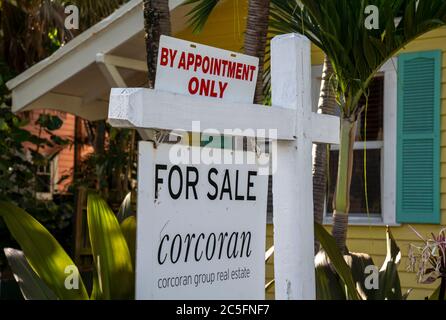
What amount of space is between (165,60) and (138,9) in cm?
469

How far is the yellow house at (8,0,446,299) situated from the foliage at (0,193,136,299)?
3.53 m

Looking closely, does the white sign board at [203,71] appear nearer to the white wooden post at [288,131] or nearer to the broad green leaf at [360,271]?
the white wooden post at [288,131]

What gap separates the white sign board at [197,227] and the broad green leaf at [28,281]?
924 millimetres

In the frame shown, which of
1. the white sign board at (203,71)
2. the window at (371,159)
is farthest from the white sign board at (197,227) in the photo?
the window at (371,159)

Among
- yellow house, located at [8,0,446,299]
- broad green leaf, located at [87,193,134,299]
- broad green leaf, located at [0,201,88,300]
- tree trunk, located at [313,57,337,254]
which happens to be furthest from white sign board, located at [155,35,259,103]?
yellow house, located at [8,0,446,299]

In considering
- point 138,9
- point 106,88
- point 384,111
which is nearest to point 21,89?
point 106,88

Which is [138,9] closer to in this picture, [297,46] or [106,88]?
[106,88]

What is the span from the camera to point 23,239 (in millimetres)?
2977

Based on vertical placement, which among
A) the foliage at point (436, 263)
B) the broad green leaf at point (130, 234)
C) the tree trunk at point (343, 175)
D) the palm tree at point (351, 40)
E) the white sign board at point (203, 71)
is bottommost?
Result: the foliage at point (436, 263)

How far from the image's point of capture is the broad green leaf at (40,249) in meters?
2.97

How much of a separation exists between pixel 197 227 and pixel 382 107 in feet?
15.1

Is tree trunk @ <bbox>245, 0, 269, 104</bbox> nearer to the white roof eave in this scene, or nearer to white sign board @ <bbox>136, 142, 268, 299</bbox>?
white sign board @ <bbox>136, 142, 268, 299</bbox>

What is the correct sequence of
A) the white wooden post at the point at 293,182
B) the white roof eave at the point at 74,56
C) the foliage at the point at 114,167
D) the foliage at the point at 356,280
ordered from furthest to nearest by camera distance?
the foliage at the point at 114,167
the white roof eave at the point at 74,56
the foliage at the point at 356,280
the white wooden post at the point at 293,182
